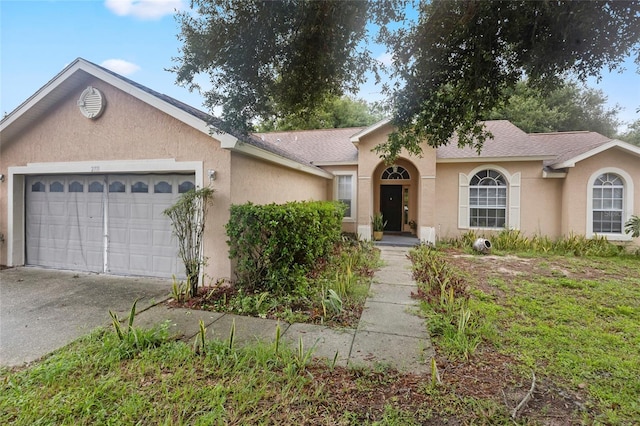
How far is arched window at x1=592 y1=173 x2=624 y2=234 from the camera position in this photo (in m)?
11.0

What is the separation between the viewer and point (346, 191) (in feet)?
44.9

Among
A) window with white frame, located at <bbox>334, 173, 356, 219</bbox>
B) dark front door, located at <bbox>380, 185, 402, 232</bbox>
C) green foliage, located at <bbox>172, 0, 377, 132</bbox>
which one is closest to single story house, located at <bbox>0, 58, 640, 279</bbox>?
green foliage, located at <bbox>172, 0, 377, 132</bbox>

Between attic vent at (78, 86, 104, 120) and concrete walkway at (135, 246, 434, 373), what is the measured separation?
15.8 feet

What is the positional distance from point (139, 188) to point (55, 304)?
112 inches

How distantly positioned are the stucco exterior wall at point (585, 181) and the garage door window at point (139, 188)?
45.9ft

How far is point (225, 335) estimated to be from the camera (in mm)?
4203

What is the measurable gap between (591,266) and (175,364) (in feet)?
35.5

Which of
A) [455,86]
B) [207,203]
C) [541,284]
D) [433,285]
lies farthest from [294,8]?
[541,284]

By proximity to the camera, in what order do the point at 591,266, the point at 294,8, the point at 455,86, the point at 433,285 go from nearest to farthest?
the point at 294,8
the point at 455,86
the point at 433,285
the point at 591,266

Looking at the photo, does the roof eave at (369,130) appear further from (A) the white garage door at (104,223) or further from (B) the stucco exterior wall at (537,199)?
(A) the white garage door at (104,223)

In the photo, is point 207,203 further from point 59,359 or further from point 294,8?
point 294,8

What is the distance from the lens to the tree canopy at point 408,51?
364 centimetres

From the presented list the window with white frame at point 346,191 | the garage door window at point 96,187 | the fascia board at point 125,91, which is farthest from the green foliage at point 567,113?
the garage door window at point 96,187

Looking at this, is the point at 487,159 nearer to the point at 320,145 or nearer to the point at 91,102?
the point at 320,145
